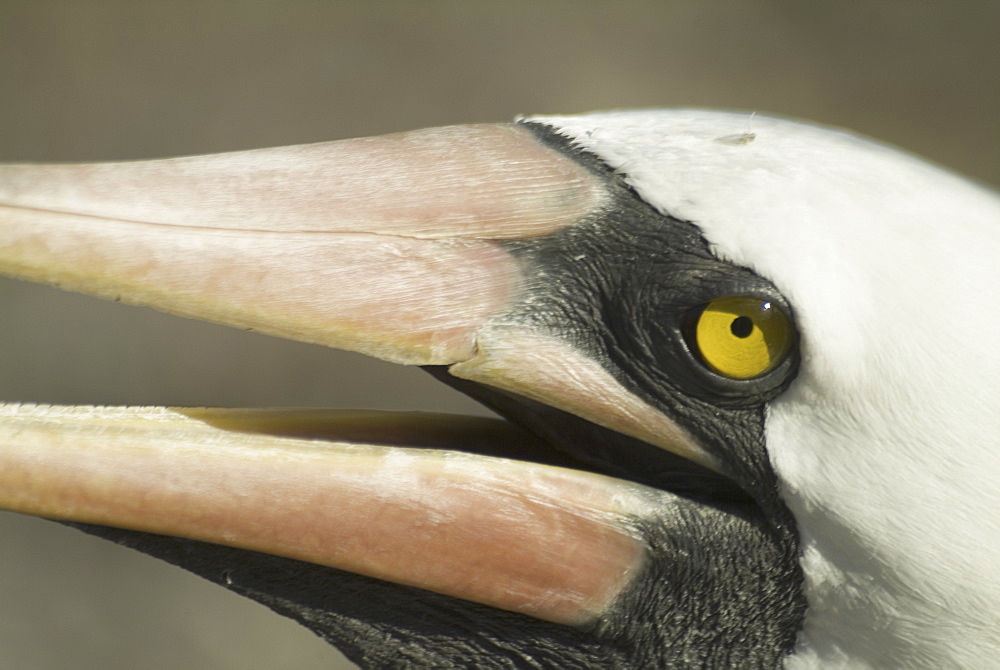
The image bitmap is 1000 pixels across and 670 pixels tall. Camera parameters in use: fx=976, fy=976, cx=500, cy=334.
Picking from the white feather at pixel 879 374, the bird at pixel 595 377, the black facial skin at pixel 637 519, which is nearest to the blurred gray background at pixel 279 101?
the black facial skin at pixel 637 519

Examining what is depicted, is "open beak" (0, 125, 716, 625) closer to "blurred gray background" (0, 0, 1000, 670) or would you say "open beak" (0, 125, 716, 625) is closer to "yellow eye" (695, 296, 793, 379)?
"yellow eye" (695, 296, 793, 379)

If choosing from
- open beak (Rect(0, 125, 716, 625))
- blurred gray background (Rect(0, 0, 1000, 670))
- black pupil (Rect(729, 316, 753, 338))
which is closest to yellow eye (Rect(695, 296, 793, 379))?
black pupil (Rect(729, 316, 753, 338))

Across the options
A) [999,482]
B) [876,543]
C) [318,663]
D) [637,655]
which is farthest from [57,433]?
[318,663]

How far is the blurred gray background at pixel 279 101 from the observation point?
573 cm

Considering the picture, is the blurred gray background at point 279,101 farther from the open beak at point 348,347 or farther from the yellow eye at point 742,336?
the yellow eye at point 742,336

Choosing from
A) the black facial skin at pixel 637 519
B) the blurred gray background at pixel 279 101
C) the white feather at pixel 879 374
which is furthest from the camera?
the blurred gray background at pixel 279 101

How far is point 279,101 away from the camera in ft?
22.6

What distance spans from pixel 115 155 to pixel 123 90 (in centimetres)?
49

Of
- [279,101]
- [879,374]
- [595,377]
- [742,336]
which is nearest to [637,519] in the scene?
[595,377]

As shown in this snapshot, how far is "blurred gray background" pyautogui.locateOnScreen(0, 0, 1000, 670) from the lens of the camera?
573 centimetres

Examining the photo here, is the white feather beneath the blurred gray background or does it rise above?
above

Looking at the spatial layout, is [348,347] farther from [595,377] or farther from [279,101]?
[279,101]

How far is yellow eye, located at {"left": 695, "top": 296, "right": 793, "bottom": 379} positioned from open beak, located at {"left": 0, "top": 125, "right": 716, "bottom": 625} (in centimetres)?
16

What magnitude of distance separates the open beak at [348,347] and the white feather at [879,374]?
0.22 m
